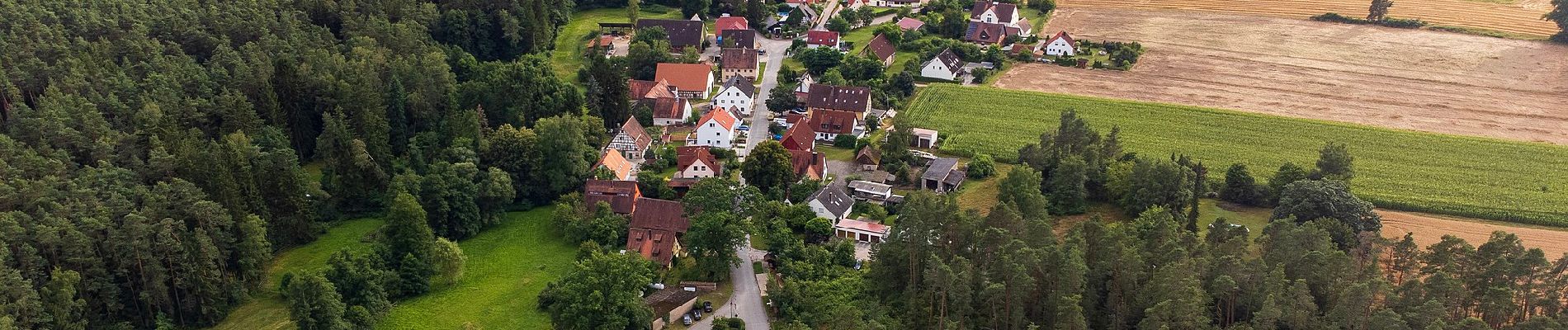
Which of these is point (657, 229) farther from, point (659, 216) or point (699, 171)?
point (699, 171)

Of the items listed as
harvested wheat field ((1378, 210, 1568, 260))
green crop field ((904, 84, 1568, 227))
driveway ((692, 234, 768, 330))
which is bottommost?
driveway ((692, 234, 768, 330))

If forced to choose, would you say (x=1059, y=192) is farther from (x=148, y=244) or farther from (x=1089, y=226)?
(x=148, y=244)

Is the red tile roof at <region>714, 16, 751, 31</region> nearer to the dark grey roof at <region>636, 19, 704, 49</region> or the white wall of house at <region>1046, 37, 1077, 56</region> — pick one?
the dark grey roof at <region>636, 19, 704, 49</region>

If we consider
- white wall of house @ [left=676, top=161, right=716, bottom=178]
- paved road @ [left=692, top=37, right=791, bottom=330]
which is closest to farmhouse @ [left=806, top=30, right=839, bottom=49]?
white wall of house @ [left=676, top=161, right=716, bottom=178]

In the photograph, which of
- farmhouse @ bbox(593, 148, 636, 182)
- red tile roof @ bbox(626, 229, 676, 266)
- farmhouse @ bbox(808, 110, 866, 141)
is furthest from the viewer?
farmhouse @ bbox(808, 110, 866, 141)

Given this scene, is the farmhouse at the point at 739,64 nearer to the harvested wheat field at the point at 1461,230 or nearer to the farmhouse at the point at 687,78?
the farmhouse at the point at 687,78

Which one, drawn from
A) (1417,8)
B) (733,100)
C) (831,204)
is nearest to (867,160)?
(831,204)
